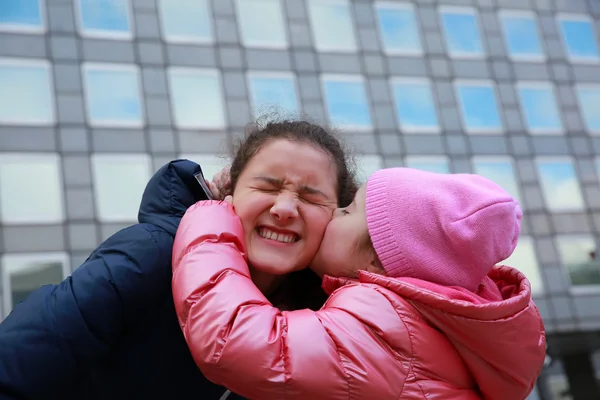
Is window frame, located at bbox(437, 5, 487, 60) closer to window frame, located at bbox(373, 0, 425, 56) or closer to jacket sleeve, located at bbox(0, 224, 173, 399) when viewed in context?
window frame, located at bbox(373, 0, 425, 56)

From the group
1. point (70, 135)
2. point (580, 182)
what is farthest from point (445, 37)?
point (70, 135)

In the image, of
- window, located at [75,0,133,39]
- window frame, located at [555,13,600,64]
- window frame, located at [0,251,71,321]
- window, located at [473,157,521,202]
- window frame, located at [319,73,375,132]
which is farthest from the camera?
window frame, located at [555,13,600,64]

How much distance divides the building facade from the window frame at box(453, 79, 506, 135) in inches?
1.9

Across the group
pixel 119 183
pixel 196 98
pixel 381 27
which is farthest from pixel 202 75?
pixel 381 27

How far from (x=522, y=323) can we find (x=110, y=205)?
16.8m

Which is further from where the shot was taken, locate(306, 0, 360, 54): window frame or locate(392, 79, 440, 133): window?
locate(392, 79, 440, 133): window

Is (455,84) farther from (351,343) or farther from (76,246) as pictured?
(351,343)

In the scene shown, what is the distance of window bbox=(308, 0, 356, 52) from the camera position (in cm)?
2178

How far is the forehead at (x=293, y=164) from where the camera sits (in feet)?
9.60

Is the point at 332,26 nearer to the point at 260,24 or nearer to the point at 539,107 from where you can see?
the point at 260,24

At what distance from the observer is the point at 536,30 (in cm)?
2416

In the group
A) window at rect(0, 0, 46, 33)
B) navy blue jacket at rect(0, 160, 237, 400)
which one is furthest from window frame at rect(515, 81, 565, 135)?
navy blue jacket at rect(0, 160, 237, 400)

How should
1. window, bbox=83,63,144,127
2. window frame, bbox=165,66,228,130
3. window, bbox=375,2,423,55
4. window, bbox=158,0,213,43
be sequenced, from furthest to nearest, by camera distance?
window, bbox=375,2,423,55, window, bbox=158,0,213,43, window frame, bbox=165,66,228,130, window, bbox=83,63,144,127

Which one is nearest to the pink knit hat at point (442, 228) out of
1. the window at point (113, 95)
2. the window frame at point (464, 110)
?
the window at point (113, 95)
